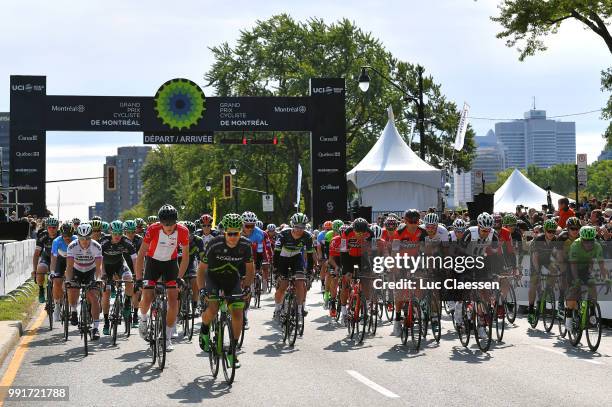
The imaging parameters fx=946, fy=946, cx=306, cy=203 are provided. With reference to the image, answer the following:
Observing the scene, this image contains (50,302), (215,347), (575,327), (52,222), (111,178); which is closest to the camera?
(215,347)

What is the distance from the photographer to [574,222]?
587 inches

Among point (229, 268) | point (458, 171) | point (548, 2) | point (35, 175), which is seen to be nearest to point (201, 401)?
point (229, 268)

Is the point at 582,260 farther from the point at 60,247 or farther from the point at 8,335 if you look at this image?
the point at 8,335

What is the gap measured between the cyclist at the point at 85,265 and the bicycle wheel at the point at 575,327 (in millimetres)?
7153

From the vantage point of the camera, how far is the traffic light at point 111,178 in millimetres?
51531

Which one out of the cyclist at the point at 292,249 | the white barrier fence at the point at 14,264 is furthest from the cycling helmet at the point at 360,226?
the white barrier fence at the point at 14,264

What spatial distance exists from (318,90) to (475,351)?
92.6 ft

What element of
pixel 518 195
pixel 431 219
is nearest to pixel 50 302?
pixel 431 219

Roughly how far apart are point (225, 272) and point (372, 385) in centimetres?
215

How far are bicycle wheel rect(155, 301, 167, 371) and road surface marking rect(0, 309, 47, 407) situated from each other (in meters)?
1.75

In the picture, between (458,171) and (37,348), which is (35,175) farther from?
(458,171)

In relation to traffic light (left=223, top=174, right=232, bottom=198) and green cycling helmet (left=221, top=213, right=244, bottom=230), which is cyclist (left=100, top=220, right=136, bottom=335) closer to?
green cycling helmet (left=221, top=213, right=244, bottom=230)

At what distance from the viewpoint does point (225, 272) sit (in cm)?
1105

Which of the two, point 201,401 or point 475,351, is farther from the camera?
point 475,351
